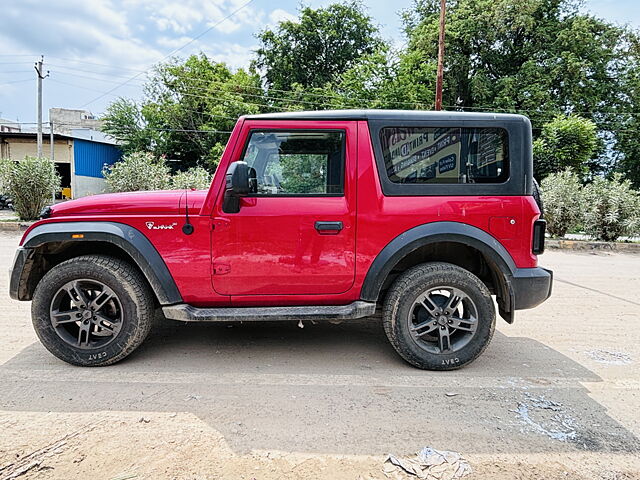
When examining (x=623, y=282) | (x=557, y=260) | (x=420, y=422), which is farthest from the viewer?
(x=557, y=260)

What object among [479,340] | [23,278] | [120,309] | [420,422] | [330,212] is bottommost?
[420,422]

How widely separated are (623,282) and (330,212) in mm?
6590

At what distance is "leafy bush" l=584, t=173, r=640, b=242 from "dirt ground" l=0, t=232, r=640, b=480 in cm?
947

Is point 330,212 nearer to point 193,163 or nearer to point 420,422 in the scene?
point 420,422

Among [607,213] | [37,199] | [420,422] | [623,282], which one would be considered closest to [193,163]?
[37,199]

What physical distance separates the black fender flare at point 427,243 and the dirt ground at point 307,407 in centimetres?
77

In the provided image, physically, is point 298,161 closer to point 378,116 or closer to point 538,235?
point 378,116

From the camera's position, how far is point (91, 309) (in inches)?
134

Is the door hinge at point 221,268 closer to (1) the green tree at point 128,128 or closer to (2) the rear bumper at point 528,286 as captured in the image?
(2) the rear bumper at point 528,286

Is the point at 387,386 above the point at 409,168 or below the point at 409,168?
below

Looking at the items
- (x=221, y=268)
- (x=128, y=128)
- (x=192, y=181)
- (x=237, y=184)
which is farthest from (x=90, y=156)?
(x=237, y=184)

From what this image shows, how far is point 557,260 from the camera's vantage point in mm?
9883

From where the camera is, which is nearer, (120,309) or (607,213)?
(120,309)

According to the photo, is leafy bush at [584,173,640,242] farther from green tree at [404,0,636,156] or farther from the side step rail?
green tree at [404,0,636,156]
